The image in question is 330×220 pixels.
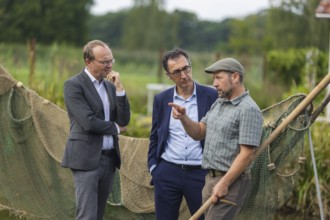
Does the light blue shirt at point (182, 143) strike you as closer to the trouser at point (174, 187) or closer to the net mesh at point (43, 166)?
the trouser at point (174, 187)

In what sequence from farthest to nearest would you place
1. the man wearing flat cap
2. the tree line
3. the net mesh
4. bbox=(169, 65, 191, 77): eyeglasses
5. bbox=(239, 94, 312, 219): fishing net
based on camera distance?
the tree line, the net mesh, bbox=(239, 94, 312, 219): fishing net, bbox=(169, 65, 191, 77): eyeglasses, the man wearing flat cap

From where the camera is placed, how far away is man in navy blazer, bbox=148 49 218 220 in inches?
265

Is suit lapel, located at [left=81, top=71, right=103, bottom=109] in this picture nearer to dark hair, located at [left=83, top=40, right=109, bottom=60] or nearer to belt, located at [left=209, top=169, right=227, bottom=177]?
dark hair, located at [left=83, top=40, right=109, bottom=60]

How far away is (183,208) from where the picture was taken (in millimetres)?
7848

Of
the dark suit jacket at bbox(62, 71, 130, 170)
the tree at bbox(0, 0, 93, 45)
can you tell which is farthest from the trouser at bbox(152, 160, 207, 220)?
the tree at bbox(0, 0, 93, 45)

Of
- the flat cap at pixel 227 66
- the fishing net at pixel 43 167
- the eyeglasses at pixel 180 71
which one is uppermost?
the flat cap at pixel 227 66

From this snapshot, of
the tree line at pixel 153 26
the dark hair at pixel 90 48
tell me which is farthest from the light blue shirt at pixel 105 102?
the tree line at pixel 153 26

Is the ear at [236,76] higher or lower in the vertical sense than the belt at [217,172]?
higher

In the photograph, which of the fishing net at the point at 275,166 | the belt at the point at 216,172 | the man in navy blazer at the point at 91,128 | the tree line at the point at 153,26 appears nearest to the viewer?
the belt at the point at 216,172

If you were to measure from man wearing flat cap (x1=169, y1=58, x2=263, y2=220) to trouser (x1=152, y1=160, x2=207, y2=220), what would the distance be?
60cm

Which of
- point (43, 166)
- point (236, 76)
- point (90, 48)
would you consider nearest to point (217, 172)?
point (236, 76)

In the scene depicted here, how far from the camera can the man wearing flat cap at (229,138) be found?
5844mm

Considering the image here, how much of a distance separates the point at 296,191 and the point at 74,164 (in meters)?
4.78

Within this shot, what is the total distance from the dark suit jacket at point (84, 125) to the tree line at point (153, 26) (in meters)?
26.9
